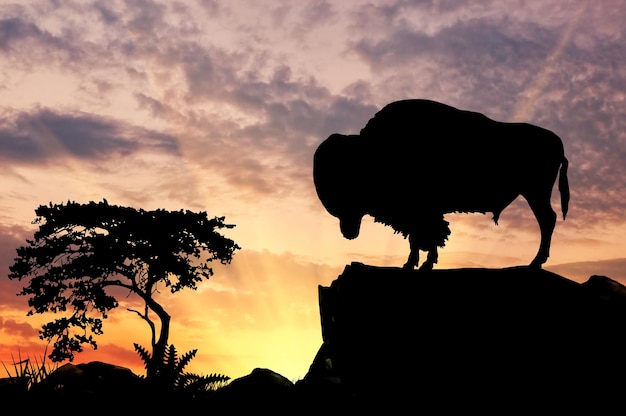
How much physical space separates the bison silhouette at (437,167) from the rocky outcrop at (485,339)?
1039 mm

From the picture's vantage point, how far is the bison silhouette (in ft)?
25.1

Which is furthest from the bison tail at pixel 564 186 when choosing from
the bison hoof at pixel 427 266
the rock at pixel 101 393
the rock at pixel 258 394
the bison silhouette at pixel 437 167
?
the rock at pixel 101 393

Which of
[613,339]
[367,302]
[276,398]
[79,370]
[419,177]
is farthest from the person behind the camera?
[79,370]

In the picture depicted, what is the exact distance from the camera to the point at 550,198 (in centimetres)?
784

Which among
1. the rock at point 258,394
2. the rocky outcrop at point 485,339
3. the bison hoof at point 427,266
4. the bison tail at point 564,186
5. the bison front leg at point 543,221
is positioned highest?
the bison tail at point 564,186

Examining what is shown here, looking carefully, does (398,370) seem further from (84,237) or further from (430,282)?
(84,237)

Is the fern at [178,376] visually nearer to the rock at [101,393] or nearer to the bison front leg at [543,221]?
the rock at [101,393]

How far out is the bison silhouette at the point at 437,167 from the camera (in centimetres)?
766

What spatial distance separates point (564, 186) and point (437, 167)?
1905 millimetres

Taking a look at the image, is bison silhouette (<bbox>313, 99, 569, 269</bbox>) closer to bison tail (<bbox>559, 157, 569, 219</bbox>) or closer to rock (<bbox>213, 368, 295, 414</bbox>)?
bison tail (<bbox>559, 157, 569, 219</bbox>)

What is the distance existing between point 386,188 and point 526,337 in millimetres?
3009

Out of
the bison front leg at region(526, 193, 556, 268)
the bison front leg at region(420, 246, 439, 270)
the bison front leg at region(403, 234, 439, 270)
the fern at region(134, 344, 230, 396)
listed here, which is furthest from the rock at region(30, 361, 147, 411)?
the bison front leg at region(526, 193, 556, 268)

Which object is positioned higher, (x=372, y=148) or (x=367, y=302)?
(x=372, y=148)

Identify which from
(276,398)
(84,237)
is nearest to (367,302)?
(276,398)
